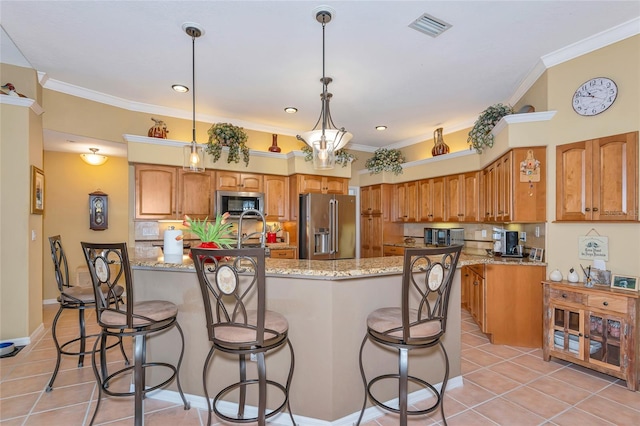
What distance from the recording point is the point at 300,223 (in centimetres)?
529

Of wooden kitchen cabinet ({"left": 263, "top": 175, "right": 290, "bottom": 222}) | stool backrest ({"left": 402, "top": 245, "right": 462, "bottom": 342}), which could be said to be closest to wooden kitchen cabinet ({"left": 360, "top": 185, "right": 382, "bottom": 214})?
wooden kitchen cabinet ({"left": 263, "top": 175, "right": 290, "bottom": 222})

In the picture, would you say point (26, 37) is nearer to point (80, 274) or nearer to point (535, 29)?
point (80, 274)

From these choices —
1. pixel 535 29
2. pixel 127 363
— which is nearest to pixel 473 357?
pixel 535 29

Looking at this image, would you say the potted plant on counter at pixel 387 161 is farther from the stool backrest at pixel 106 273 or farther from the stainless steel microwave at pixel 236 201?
the stool backrest at pixel 106 273

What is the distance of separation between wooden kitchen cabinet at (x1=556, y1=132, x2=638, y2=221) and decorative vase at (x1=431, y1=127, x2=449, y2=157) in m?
2.21

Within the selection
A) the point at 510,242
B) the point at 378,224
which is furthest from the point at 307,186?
the point at 510,242

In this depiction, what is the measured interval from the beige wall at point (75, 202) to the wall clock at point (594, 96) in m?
6.23

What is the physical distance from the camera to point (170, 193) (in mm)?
4492

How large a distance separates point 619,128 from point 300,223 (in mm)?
3975

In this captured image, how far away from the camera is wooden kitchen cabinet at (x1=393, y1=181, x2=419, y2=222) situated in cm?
578

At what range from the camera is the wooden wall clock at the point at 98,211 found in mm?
5098

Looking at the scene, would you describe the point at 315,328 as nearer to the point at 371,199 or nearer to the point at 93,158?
the point at 371,199

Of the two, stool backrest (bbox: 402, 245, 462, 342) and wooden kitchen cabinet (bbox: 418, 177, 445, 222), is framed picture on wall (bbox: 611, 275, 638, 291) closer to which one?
stool backrest (bbox: 402, 245, 462, 342)

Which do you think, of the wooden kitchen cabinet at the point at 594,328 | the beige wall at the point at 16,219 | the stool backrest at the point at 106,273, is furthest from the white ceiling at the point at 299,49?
the wooden kitchen cabinet at the point at 594,328
